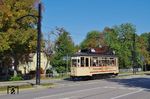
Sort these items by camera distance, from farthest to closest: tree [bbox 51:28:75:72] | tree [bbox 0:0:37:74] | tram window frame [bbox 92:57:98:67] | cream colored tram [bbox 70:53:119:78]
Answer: tree [bbox 51:28:75:72] < tree [bbox 0:0:37:74] < tram window frame [bbox 92:57:98:67] < cream colored tram [bbox 70:53:119:78]

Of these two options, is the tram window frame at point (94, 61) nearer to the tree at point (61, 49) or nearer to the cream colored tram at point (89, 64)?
the cream colored tram at point (89, 64)

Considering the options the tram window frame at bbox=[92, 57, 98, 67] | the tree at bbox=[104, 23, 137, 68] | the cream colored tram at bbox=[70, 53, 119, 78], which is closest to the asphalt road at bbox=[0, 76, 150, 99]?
the cream colored tram at bbox=[70, 53, 119, 78]

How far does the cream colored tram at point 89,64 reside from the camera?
4453cm

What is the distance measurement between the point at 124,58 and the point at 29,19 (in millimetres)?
46191

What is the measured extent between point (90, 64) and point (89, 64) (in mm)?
Result: 249

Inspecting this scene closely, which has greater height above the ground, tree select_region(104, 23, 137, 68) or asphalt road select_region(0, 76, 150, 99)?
tree select_region(104, 23, 137, 68)

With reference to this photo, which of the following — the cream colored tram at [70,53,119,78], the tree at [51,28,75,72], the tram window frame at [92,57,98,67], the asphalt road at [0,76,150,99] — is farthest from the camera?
the tree at [51,28,75,72]

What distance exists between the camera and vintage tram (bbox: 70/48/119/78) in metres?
44.6

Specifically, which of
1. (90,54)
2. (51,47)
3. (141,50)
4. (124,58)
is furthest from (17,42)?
(141,50)

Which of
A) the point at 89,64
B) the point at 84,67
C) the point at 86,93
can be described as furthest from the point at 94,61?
the point at 86,93

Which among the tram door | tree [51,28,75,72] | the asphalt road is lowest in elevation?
the asphalt road

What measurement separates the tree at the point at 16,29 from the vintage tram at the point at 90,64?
7241mm

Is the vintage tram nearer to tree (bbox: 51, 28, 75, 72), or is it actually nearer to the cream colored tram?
the cream colored tram

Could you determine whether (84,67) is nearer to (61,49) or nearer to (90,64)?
(90,64)
